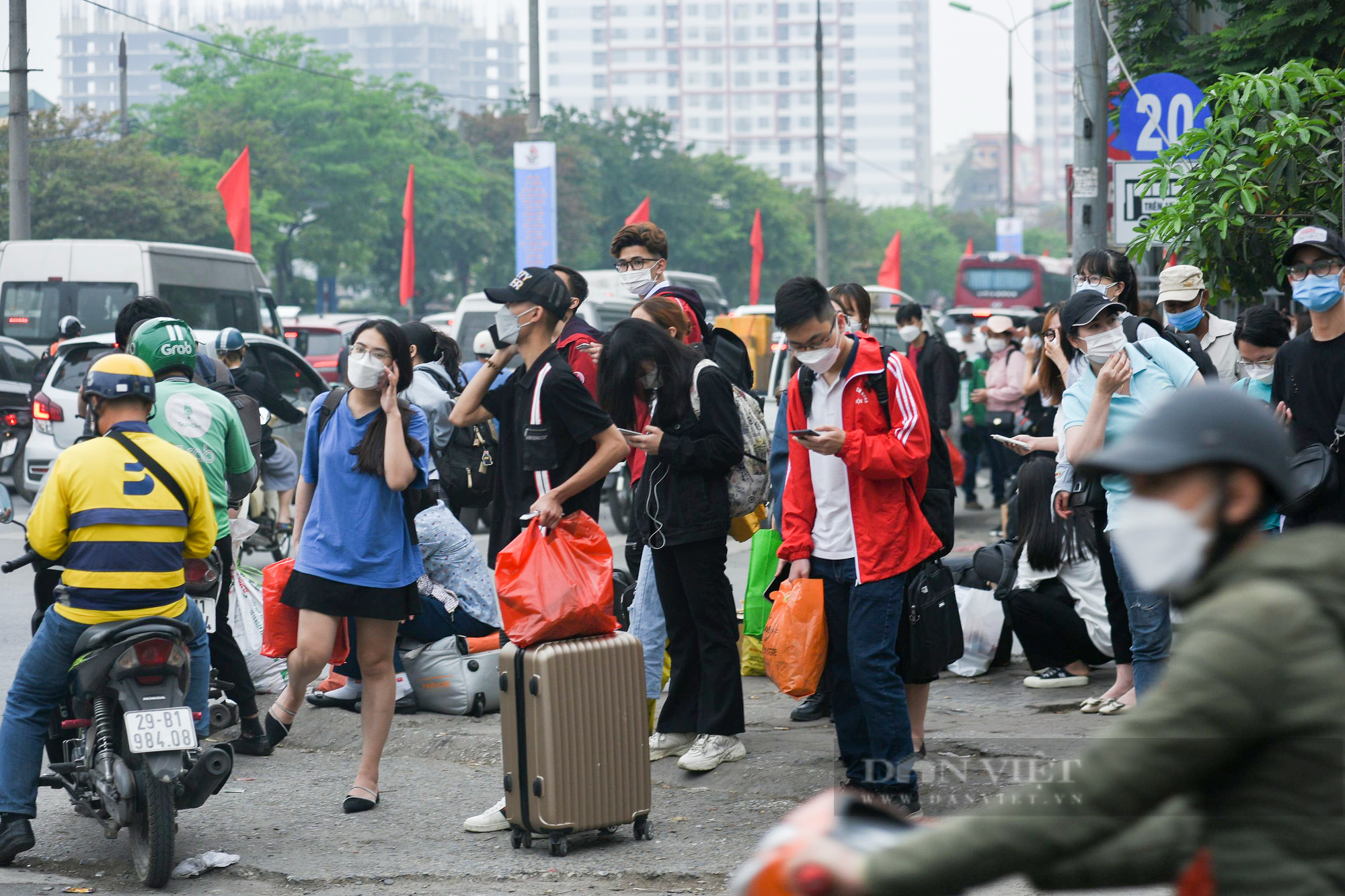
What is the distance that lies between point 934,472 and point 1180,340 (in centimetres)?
146

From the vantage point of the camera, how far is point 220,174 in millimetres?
49250

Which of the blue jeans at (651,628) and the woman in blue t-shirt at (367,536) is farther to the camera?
the blue jeans at (651,628)

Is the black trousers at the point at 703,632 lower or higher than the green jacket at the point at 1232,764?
lower

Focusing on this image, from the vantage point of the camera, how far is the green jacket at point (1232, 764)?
5.82 ft

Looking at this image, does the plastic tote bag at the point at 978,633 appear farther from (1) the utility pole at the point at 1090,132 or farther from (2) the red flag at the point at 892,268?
(2) the red flag at the point at 892,268

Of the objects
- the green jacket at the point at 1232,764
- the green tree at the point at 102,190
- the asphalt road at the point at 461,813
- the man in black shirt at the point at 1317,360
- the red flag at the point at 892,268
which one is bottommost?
the asphalt road at the point at 461,813

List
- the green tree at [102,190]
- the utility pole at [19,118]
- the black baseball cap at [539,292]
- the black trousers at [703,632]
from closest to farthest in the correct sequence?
1. the black baseball cap at [539,292]
2. the black trousers at [703,632]
3. the utility pole at [19,118]
4. the green tree at [102,190]

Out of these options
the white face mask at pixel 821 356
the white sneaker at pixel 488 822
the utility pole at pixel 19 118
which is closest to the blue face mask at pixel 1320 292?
the white face mask at pixel 821 356

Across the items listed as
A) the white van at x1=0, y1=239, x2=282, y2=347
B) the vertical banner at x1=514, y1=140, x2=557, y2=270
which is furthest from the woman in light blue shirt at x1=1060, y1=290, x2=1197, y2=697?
the vertical banner at x1=514, y1=140, x2=557, y2=270

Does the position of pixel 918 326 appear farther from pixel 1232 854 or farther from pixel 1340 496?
pixel 1232 854

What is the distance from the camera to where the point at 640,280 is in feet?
22.1

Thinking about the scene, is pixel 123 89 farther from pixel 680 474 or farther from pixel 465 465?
pixel 680 474

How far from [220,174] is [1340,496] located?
157ft

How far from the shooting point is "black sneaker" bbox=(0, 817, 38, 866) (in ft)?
15.8
